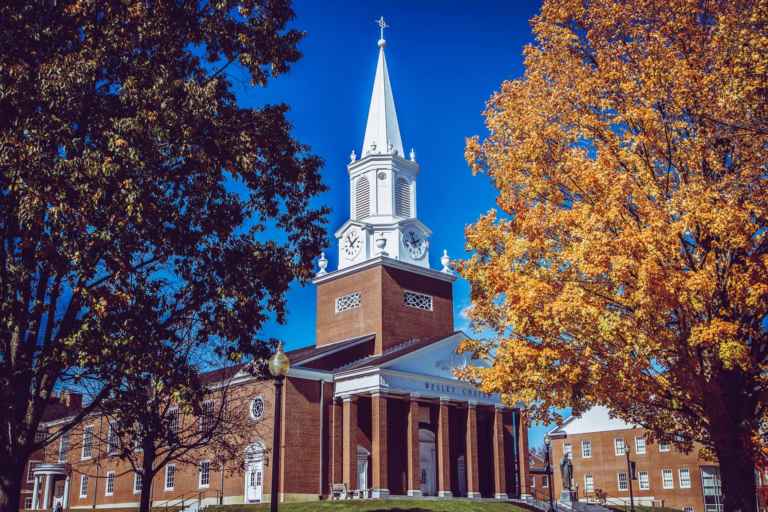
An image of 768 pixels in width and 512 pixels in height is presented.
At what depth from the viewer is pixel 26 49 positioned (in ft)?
42.3

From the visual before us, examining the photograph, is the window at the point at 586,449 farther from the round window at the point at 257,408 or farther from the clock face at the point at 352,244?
the round window at the point at 257,408

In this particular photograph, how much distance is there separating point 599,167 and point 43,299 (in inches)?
429

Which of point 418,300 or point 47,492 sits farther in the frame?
point 47,492

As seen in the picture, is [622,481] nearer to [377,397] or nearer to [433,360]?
[433,360]

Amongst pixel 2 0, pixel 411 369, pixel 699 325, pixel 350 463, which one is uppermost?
pixel 2 0

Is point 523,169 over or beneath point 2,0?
beneath

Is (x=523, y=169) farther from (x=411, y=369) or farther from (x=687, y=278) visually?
(x=411, y=369)

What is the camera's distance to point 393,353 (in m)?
40.2

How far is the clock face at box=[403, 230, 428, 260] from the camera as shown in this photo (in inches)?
1783

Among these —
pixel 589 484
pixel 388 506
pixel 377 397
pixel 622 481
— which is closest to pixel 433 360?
pixel 377 397

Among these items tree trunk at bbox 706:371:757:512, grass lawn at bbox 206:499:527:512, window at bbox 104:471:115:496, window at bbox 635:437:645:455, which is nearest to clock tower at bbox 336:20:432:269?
grass lawn at bbox 206:499:527:512

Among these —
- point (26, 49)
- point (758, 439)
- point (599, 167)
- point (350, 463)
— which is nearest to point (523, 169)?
point (599, 167)

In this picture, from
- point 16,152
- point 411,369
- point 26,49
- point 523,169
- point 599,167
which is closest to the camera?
point 16,152

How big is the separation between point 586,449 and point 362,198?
106 feet
